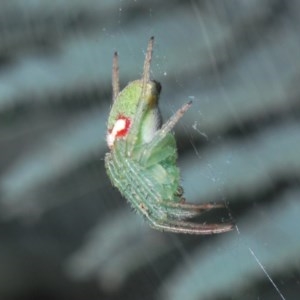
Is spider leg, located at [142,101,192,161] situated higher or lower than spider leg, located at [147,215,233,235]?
higher

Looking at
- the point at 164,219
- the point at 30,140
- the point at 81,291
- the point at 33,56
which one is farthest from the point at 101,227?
the point at 164,219

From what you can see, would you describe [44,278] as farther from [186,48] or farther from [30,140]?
[186,48]

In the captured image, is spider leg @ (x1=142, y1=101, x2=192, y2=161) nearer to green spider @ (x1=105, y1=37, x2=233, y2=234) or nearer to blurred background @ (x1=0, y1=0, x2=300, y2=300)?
green spider @ (x1=105, y1=37, x2=233, y2=234)

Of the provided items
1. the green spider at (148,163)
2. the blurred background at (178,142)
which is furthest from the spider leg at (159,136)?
the blurred background at (178,142)

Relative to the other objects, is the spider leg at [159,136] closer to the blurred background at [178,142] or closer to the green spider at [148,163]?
the green spider at [148,163]

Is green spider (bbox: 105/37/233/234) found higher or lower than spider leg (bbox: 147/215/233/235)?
higher

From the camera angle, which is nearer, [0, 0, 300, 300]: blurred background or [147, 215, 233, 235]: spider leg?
[147, 215, 233, 235]: spider leg

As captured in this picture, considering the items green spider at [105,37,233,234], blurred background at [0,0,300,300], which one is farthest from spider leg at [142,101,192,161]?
blurred background at [0,0,300,300]

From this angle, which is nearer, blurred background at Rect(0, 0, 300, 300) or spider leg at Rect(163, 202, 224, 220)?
spider leg at Rect(163, 202, 224, 220)
